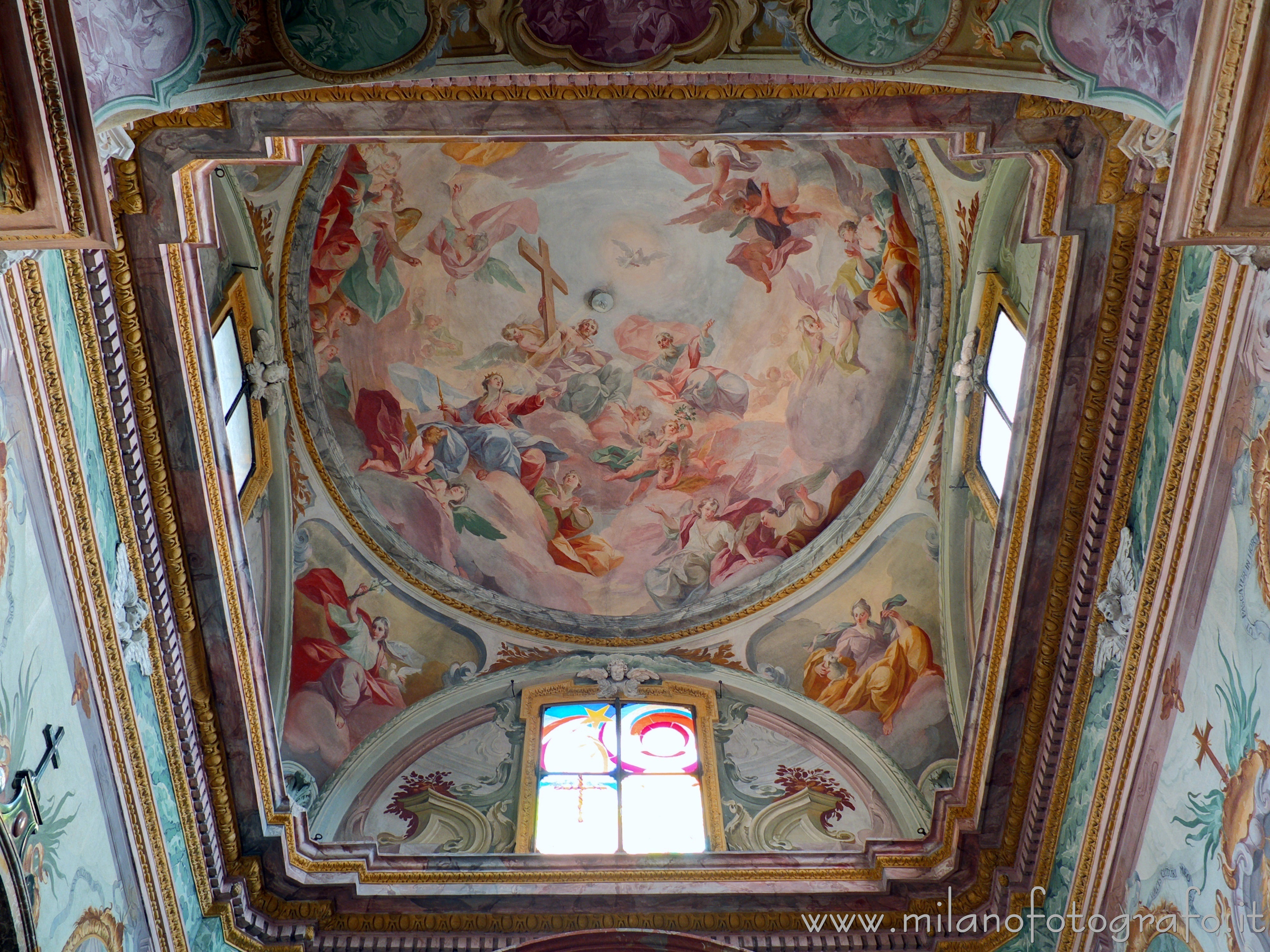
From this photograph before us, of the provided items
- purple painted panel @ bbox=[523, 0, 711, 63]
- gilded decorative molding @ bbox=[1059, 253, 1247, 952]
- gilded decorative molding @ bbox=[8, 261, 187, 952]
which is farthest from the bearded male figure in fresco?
purple painted panel @ bbox=[523, 0, 711, 63]

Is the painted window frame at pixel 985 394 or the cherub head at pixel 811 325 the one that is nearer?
the painted window frame at pixel 985 394

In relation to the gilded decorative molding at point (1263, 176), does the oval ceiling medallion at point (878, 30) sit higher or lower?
higher

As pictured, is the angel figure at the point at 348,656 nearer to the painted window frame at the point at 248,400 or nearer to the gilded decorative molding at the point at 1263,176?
the painted window frame at the point at 248,400

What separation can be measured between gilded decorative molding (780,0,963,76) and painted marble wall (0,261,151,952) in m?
5.43

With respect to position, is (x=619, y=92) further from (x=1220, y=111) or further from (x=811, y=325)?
(x=811, y=325)

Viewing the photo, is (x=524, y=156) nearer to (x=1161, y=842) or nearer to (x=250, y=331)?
(x=250, y=331)

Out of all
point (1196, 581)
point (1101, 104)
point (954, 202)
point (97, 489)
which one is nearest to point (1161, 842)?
point (1196, 581)

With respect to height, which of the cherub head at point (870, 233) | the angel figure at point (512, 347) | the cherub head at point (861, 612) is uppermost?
the cherub head at point (870, 233)

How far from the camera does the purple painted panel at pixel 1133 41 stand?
19.9ft

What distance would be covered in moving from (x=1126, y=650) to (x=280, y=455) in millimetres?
10003

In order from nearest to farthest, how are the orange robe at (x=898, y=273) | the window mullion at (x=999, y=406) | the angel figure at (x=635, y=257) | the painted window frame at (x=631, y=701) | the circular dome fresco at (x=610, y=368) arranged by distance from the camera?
1. the window mullion at (x=999, y=406)
2. the painted window frame at (x=631, y=701)
3. the orange robe at (x=898, y=273)
4. the circular dome fresco at (x=610, y=368)
5. the angel figure at (x=635, y=257)

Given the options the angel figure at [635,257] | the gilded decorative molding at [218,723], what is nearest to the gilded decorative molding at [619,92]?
the gilded decorative molding at [218,723]

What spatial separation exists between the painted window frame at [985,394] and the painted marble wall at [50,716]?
846 centimetres

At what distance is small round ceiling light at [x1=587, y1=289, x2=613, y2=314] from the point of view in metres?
16.8
